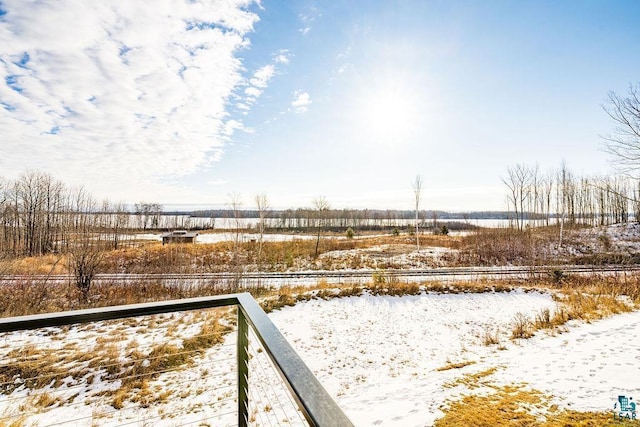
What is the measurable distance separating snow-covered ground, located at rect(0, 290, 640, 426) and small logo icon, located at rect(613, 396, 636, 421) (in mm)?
91

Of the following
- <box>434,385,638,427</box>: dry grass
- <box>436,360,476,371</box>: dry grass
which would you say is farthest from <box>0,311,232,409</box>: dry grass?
<box>436,360,476,371</box>: dry grass

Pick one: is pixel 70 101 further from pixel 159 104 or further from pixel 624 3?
pixel 624 3

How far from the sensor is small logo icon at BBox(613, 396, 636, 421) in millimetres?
2854

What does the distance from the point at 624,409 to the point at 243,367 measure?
412 cm

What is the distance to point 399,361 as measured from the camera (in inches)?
233

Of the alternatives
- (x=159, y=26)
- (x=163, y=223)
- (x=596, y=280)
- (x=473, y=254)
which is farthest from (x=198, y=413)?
(x=163, y=223)

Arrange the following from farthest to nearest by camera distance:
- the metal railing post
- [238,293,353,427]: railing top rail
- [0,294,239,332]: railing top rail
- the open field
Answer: the open field, the metal railing post, [0,294,239,332]: railing top rail, [238,293,353,427]: railing top rail

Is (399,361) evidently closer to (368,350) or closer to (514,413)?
(368,350)

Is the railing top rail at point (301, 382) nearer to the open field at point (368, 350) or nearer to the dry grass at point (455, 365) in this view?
the open field at point (368, 350)

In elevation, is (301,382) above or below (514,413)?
above

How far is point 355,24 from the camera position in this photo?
5.74 metres

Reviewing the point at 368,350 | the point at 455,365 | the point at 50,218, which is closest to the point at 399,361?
the point at 368,350

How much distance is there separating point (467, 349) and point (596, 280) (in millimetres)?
8694

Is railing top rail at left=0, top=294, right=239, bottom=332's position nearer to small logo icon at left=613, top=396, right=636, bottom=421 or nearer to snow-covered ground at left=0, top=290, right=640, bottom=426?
snow-covered ground at left=0, top=290, right=640, bottom=426
